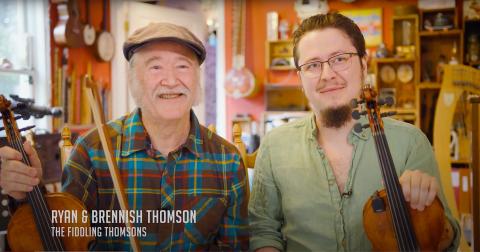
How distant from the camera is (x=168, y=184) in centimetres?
93

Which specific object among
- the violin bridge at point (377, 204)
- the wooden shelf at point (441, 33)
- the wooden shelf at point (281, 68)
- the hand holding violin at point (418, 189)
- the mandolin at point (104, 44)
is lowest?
the violin bridge at point (377, 204)

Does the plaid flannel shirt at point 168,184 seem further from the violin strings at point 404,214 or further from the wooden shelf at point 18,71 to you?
the wooden shelf at point 18,71

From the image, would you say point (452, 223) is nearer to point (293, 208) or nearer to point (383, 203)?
point (383, 203)

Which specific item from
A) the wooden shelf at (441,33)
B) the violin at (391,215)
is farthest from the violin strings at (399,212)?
the wooden shelf at (441,33)

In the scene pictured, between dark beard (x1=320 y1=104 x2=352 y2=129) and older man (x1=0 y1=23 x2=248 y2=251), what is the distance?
22 centimetres

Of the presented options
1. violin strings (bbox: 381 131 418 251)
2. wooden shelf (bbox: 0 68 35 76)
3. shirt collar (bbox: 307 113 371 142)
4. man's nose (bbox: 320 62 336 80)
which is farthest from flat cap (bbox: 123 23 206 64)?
wooden shelf (bbox: 0 68 35 76)

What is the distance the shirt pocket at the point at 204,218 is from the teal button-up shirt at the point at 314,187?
0.13 metres

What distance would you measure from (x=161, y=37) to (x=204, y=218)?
0.39m

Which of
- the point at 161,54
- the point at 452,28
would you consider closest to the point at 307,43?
the point at 161,54

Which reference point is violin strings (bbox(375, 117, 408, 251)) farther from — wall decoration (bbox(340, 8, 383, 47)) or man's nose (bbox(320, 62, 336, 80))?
wall decoration (bbox(340, 8, 383, 47))

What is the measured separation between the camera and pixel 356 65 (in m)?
0.90

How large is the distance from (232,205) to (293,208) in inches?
6.3

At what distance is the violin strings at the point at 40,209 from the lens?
2.52 ft

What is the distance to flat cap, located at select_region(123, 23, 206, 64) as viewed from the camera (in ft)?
2.78
